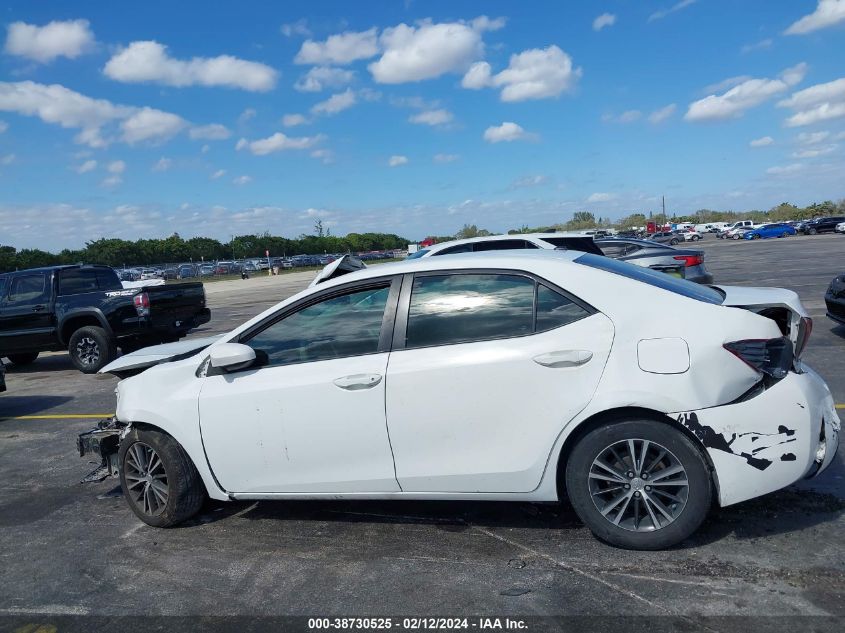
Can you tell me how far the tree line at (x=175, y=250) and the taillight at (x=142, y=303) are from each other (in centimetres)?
5599

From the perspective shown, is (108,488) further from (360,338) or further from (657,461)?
(657,461)

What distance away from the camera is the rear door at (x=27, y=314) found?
1112 cm

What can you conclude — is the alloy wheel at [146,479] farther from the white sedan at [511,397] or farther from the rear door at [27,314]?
the rear door at [27,314]

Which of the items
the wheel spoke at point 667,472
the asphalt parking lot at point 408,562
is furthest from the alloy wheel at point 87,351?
the wheel spoke at point 667,472

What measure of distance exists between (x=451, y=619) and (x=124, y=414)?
2.55 metres

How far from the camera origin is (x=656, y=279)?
3830mm

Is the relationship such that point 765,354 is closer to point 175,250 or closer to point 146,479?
point 146,479

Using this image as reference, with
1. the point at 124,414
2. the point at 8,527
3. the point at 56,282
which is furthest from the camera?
the point at 56,282

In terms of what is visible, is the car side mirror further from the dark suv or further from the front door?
the dark suv

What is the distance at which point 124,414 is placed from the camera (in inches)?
Result: 167

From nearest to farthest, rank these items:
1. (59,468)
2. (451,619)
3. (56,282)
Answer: (451,619), (59,468), (56,282)

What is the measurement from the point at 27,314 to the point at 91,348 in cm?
133

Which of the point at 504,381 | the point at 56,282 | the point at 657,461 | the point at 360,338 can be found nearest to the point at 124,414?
the point at 360,338

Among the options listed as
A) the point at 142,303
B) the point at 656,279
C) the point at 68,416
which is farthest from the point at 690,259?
the point at 68,416
